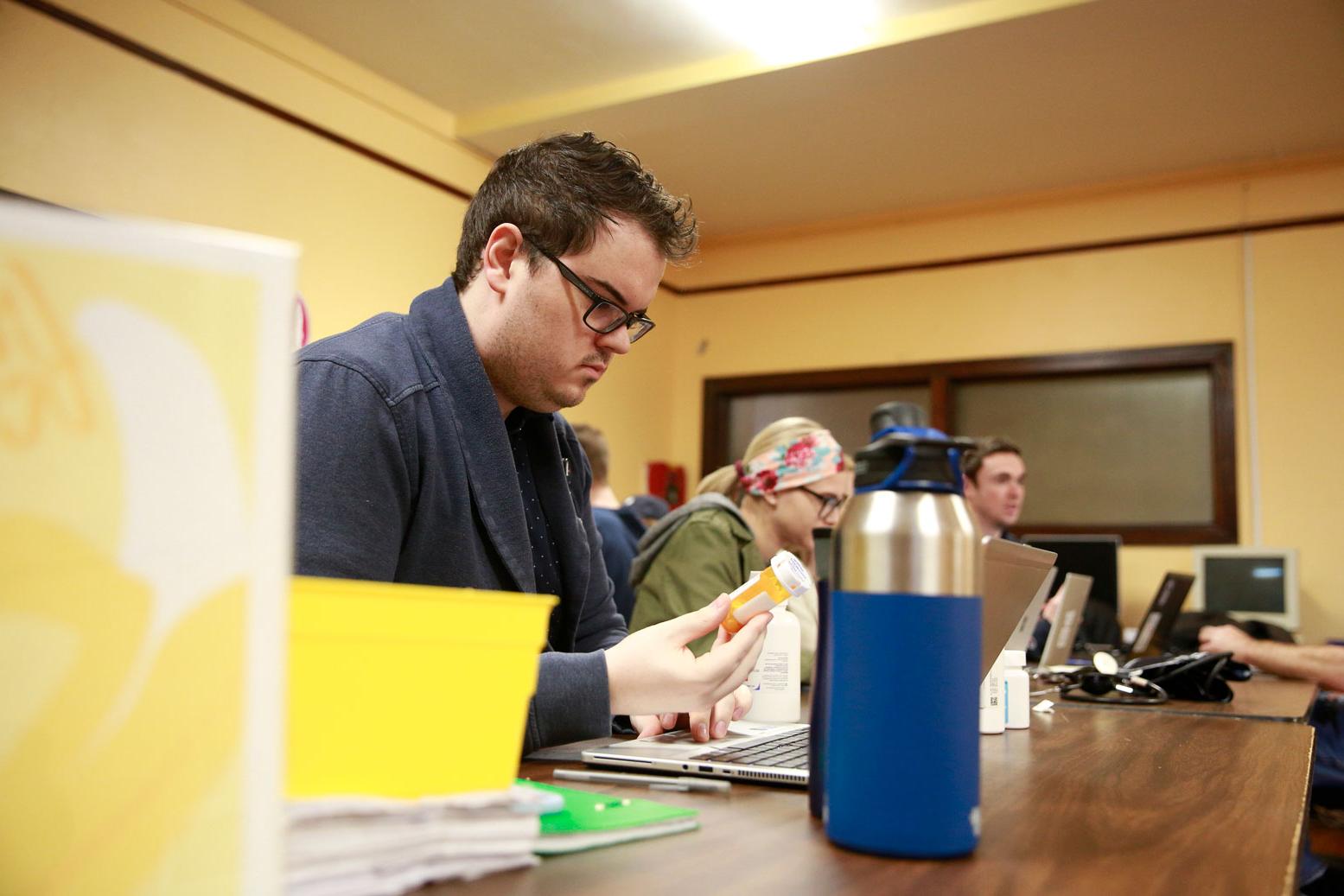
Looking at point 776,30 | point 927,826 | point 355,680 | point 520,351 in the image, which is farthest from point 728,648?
point 776,30

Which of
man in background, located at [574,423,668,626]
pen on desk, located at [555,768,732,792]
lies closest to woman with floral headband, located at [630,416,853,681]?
man in background, located at [574,423,668,626]

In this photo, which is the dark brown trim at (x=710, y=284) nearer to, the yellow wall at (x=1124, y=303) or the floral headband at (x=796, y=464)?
the yellow wall at (x=1124, y=303)

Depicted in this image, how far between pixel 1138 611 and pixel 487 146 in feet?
11.9

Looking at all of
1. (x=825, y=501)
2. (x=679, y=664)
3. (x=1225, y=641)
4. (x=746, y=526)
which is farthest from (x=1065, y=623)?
(x=679, y=664)

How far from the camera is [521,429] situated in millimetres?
1591

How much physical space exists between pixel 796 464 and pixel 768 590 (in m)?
1.75

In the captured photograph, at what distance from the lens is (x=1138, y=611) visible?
4980 millimetres

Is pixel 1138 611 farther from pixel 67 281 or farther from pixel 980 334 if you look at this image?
pixel 67 281

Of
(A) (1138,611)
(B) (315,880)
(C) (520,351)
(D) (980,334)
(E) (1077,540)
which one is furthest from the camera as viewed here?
(D) (980,334)

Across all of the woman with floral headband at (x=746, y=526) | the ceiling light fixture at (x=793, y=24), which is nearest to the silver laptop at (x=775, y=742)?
the woman with floral headband at (x=746, y=526)

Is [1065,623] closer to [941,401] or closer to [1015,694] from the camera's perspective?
[1015,694]

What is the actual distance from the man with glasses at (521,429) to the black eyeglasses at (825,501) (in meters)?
1.06

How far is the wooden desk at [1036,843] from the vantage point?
60 centimetres

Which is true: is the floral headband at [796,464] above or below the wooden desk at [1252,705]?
above
